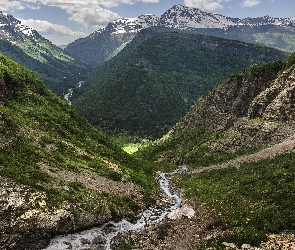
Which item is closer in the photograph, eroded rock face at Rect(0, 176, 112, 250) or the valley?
eroded rock face at Rect(0, 176, 112, 250)

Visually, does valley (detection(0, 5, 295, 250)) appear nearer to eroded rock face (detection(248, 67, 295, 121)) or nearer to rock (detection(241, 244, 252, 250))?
rock (detection(241, 244, 252, 250))

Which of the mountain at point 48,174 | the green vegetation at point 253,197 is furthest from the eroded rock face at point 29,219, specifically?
the green vegetation at point 253,197

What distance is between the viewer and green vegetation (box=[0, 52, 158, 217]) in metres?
53.6

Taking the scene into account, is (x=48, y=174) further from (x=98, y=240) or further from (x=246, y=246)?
(x=246, y=246)

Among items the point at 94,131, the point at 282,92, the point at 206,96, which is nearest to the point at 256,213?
the point at 94,131

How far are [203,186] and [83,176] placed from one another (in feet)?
97.2

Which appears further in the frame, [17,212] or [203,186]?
[203,186]

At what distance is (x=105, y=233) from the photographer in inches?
2013

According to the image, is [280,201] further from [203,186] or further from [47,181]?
[47,181]

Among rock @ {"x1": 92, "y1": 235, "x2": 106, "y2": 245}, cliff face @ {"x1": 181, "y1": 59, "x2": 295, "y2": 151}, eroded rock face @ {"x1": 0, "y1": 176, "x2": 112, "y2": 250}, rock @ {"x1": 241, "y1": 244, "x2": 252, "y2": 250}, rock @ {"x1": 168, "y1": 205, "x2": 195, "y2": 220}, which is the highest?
cliff face @ {"x1": 181, "y1": 59, "x2": 295, "y2": 151}

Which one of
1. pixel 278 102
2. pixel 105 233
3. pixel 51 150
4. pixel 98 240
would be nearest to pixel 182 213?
pixel 105 233

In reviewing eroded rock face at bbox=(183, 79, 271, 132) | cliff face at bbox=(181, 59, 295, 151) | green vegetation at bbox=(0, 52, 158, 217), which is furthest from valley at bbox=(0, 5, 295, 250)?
eroded rock face at bbox=(183, 79, 271, 132)

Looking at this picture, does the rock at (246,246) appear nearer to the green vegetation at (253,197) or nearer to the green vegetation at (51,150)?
the green vegetation at (253,197)

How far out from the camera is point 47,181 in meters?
54.6
